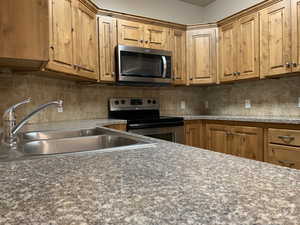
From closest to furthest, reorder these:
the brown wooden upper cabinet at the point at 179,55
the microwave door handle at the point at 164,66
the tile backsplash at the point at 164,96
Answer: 1. the tile backsplash at the point at 164,96
2. the microwave door handle at the point at 164,66
3. the brown wooden upper cabinet at the point at 179,55

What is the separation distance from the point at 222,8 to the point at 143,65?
1.78 metres

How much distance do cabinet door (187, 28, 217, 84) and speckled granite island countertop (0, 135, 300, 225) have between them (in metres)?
2.69

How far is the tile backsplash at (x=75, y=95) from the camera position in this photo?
6.85 ft

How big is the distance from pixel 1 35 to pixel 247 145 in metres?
2.52

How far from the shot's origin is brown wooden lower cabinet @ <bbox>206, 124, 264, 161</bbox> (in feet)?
7.84

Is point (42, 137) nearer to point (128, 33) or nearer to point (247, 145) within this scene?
point (128, 33)

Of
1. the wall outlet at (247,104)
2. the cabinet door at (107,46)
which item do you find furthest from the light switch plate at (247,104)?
the cabinet door at (107,46)

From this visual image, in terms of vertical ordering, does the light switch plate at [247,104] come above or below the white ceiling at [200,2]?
below

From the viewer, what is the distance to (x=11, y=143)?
1098 millimetres

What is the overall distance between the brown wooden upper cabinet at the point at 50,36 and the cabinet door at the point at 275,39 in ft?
6.62

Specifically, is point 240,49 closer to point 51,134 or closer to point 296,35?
point 296,35

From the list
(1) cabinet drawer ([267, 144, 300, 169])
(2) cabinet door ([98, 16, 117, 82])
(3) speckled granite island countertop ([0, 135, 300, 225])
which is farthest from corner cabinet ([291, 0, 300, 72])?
(3) speckled granite island countertop ([0, 135, 300, 225])

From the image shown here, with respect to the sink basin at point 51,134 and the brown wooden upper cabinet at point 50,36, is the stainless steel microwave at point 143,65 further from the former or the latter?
the sink basin at point 51,134

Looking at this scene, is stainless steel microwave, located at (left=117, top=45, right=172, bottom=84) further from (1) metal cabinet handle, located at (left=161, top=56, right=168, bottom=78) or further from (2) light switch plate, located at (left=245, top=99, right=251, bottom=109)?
(2) light switch plate, located at (left=245, top=99, right=251, bottom=109)
